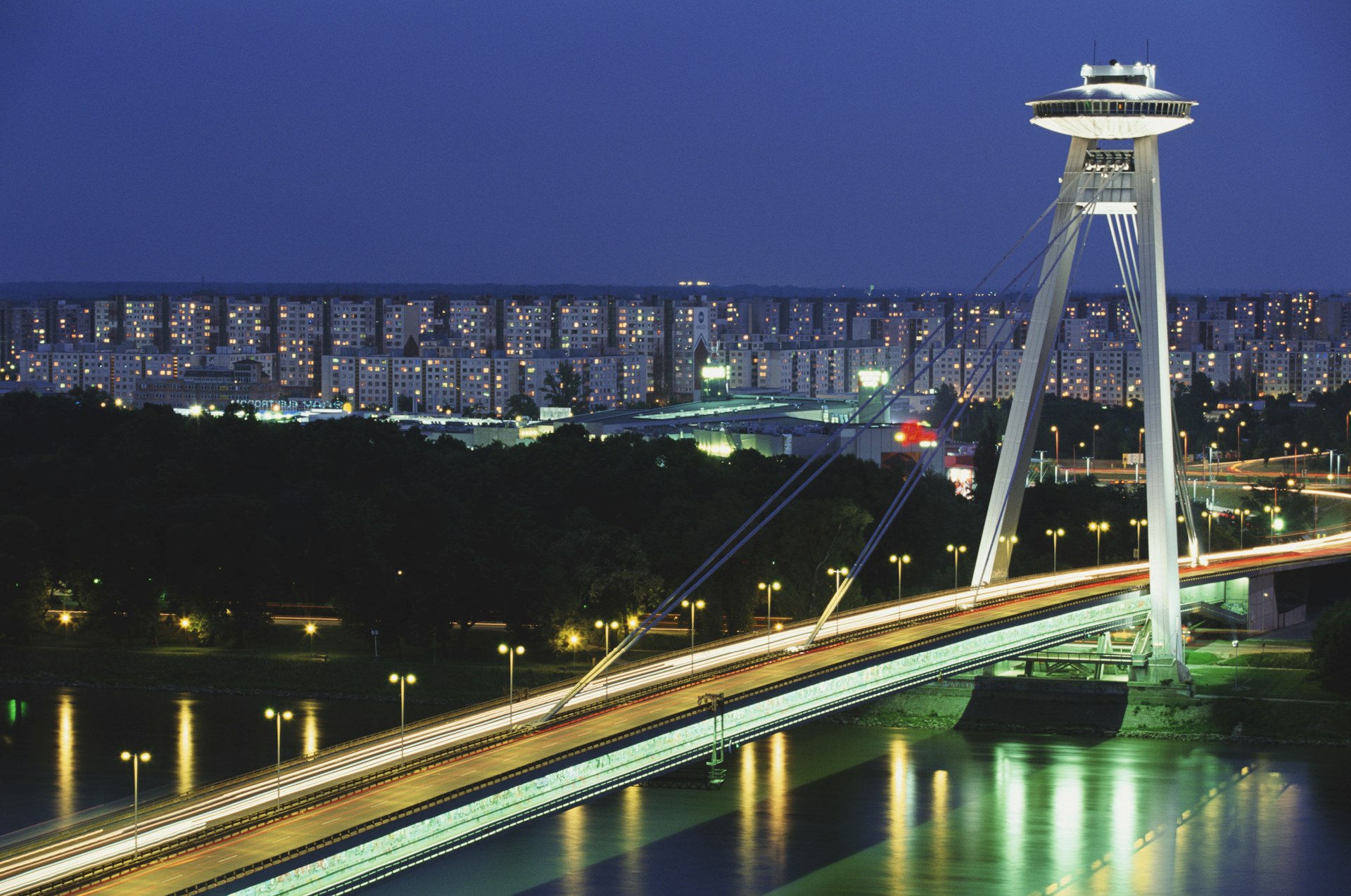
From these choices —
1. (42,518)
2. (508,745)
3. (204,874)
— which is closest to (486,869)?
(508,745)

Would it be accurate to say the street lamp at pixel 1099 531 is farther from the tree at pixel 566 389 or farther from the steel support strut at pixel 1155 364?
the tree at pixel 566 389

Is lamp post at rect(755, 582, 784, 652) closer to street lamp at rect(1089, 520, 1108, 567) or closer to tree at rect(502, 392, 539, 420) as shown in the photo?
→ street lamp at rect(1089, 520, 1108, 567)

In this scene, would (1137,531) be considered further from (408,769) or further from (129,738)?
(408,769)

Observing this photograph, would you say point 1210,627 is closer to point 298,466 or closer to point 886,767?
point 886,767

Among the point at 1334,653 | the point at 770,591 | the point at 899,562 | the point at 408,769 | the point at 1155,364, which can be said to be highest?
the point at 1155,364

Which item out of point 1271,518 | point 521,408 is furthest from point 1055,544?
point 521,408
